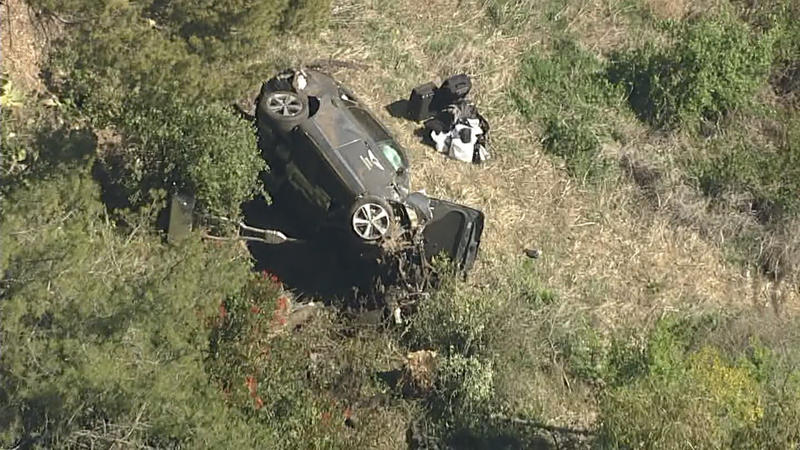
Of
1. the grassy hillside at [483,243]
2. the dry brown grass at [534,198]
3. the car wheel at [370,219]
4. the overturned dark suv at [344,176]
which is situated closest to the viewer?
the grassy hillside at [483,243]

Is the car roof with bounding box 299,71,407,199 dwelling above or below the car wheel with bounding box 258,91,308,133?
below

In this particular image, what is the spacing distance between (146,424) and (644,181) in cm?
898

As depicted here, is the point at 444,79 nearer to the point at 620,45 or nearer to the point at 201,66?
the point at 620,45

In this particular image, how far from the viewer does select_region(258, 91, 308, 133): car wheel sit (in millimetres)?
12688

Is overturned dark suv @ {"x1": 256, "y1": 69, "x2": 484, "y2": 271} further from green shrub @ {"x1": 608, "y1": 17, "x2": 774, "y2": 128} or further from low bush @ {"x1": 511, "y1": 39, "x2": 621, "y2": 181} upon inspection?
green shrub @ {"x1": 608, "y1": 17, "x2": 774, "y2": 128}

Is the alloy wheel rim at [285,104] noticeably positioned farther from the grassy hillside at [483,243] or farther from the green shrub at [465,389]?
the green shrub at [465,389]

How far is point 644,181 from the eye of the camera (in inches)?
622

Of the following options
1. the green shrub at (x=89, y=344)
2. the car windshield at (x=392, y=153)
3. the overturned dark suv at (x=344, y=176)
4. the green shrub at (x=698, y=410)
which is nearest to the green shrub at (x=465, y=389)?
the green shrub at (x=698, y=410)

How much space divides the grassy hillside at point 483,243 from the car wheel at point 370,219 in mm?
1033

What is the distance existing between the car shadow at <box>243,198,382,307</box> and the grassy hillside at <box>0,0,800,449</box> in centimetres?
39

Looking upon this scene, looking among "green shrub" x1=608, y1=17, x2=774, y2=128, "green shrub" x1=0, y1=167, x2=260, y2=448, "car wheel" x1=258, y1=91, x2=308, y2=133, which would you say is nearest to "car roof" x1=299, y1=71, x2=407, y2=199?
"car wheel" x1=258, y1=91, x2=308, y2=133

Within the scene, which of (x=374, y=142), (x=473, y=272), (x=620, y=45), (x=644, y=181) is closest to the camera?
(x=374, y=142)

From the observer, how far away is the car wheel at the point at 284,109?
41.6 ft

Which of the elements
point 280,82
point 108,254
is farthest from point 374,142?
point 108,254
